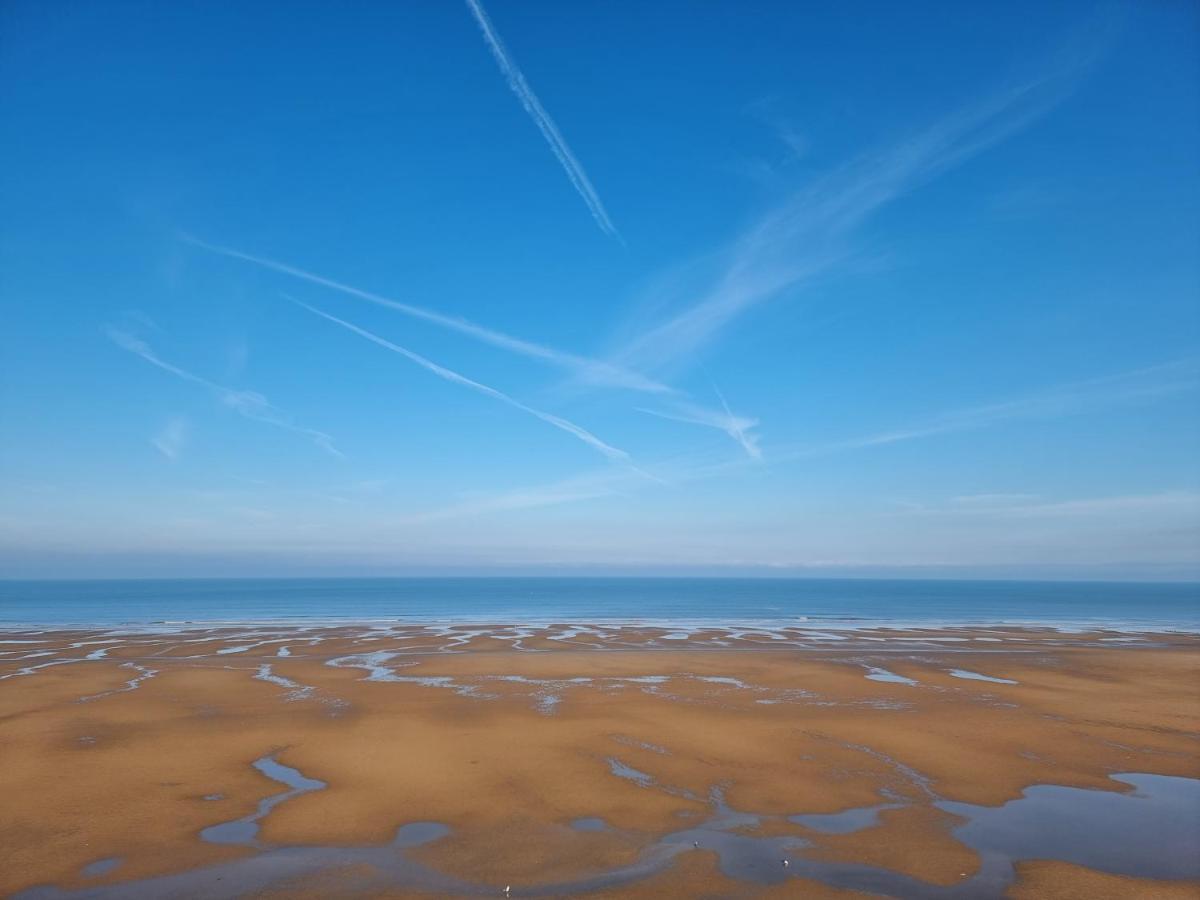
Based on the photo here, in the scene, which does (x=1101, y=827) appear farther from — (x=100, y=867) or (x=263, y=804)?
(x=100, y=867)

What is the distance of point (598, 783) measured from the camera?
15906mm

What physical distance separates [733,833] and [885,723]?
37.8 feet

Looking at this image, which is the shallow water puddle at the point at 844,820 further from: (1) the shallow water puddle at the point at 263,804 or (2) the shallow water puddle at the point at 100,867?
(2) the shallow water puddle at the point at 100,867

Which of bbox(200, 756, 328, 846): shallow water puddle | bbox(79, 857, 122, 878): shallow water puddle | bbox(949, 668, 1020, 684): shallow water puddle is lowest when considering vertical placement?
bbox(79, 857, 122, 878): shallow water puddle

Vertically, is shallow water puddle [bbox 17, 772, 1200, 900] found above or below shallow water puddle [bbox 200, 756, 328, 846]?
below

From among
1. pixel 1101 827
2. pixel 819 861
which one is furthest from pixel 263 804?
pixel 1101 827

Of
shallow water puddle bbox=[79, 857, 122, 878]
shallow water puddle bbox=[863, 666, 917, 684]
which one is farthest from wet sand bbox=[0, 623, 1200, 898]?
shallow water puddle bbox=[863, 666, 917, 684]

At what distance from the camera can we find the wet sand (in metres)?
11.3

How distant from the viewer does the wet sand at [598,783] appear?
11266 mm

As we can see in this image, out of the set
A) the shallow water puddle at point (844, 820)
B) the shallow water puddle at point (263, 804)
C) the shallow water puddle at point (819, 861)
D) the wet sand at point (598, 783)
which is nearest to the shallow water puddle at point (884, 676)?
the wet sand at point (598, 783)

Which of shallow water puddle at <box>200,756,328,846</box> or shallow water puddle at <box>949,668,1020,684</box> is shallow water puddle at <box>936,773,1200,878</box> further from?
shallow water puddle at <box>949,668,1020,684</box>

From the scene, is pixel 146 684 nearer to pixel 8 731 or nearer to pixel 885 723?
pixel 8 731

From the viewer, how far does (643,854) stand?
39.2 feet

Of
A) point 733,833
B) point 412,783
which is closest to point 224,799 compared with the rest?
point 412,783
